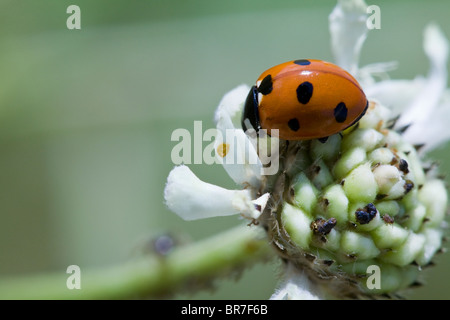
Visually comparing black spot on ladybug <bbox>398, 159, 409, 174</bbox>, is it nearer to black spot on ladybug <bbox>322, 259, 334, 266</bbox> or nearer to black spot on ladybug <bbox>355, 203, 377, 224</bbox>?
black spot on ladybug <bbox>355, 203, 377, 224</bbox>

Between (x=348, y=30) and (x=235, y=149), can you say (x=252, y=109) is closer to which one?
(x=235, y=149)

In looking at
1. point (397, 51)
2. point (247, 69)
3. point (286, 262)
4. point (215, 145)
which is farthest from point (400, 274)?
point (397, 51)

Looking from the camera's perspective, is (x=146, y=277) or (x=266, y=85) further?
(x=146, y=277)

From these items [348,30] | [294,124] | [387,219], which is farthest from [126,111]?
[387,219]

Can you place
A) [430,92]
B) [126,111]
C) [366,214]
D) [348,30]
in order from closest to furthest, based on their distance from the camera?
[366,214], [348,30], [430,92], [126,111]

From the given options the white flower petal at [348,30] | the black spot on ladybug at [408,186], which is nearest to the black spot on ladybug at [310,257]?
the black spot on ladybug at [408,186]

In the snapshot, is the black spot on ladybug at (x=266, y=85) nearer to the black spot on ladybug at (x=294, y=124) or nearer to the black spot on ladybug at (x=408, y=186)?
the black spot on ladybug at (x=294, y=124)
